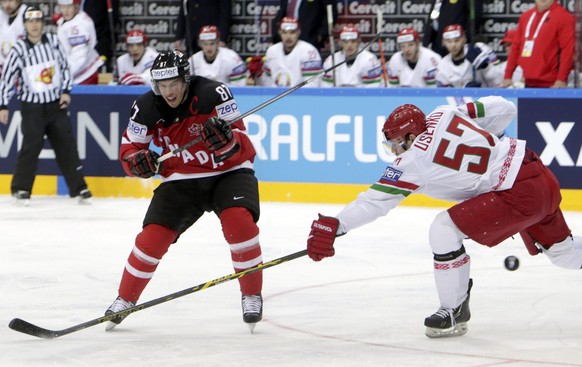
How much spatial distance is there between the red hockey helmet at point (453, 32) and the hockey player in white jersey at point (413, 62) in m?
0.25

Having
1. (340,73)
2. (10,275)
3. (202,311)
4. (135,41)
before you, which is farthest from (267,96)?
(202,311)

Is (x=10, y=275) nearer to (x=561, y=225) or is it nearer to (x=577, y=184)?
(x=561, y=225)

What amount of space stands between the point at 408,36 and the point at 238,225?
5.25m

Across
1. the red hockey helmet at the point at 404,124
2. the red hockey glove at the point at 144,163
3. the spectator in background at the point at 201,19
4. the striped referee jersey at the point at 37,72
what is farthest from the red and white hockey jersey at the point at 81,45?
the red hockey helmet at the point at 404,124

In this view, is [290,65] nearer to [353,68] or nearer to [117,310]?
[353,68]

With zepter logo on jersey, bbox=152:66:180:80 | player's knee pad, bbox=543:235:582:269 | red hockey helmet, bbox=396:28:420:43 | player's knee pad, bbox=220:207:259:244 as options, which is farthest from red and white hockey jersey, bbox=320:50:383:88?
zepter logo on jersey, bbox=152:66:180:80

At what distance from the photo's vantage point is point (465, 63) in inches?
388

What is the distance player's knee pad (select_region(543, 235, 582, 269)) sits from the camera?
17.1 ft

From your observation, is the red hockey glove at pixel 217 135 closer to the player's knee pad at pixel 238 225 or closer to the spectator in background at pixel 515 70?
the player's knee pad at pixel 238 225

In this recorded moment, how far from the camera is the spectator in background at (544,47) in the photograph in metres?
9.16

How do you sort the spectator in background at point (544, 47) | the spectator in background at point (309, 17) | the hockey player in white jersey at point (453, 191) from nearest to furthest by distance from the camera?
the hockey player in white jersey at point (453, 191) → the spectator in background at point (544, 47) → the spectator in background at point (309, 17)

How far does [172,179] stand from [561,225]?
1.61m

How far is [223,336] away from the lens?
4.97 metres

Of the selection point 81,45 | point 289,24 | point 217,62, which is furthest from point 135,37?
point 289,24
